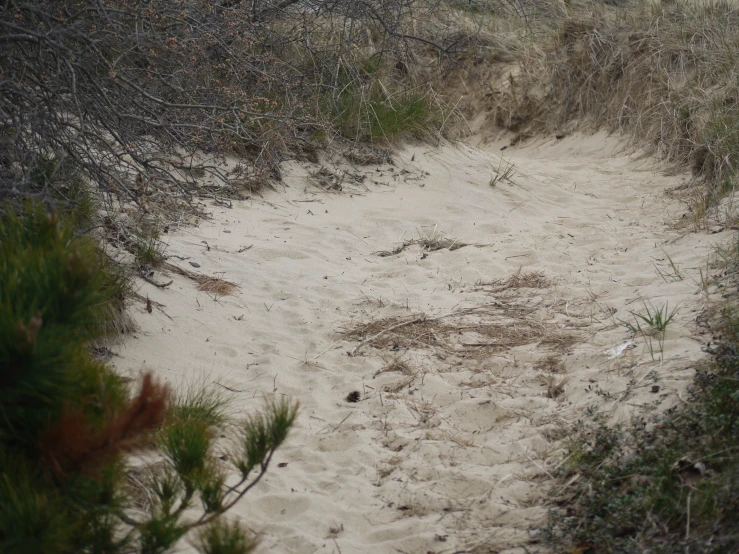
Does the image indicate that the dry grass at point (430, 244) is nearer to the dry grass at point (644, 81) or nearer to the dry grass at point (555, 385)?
the dry grass at point (644, 81)

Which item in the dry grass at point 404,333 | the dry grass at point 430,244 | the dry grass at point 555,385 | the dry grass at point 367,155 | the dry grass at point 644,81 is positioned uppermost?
the dry grass at point 644,81

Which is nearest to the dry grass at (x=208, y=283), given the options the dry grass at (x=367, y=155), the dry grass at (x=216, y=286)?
the dry grass at (x=216, y=286)

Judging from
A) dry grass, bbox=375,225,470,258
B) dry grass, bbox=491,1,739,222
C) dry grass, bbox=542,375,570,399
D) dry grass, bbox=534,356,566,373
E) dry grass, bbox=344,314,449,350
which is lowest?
dry grass, bbox=375,225,470,258

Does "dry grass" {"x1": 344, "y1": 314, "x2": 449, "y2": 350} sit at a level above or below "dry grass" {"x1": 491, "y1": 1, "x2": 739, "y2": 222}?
below

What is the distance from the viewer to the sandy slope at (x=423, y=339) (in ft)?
8.60

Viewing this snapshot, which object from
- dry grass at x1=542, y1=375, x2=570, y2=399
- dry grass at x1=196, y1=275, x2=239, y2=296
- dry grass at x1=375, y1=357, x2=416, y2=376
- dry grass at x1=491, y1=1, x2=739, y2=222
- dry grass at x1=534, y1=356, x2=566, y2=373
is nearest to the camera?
dry grass at x1=542, y1=375, x2=570, y2=399

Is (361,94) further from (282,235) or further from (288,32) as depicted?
(282,235)

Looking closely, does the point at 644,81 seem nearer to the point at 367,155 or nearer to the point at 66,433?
the point at 367,155

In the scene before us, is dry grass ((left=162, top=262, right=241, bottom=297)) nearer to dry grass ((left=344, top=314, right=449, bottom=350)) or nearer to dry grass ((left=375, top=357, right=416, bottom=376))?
dry grass ((left=344, top=314, right=449, bottom=350))

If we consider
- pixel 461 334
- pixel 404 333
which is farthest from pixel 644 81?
pixel 404 333

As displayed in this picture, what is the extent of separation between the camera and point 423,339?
3883 millimetres

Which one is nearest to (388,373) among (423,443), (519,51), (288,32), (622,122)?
(423,443)

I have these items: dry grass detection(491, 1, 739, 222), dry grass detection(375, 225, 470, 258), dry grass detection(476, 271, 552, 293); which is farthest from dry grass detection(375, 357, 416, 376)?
dry grass detection(491, 1, 739, 222)

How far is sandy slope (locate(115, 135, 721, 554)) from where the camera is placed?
8.60ft
